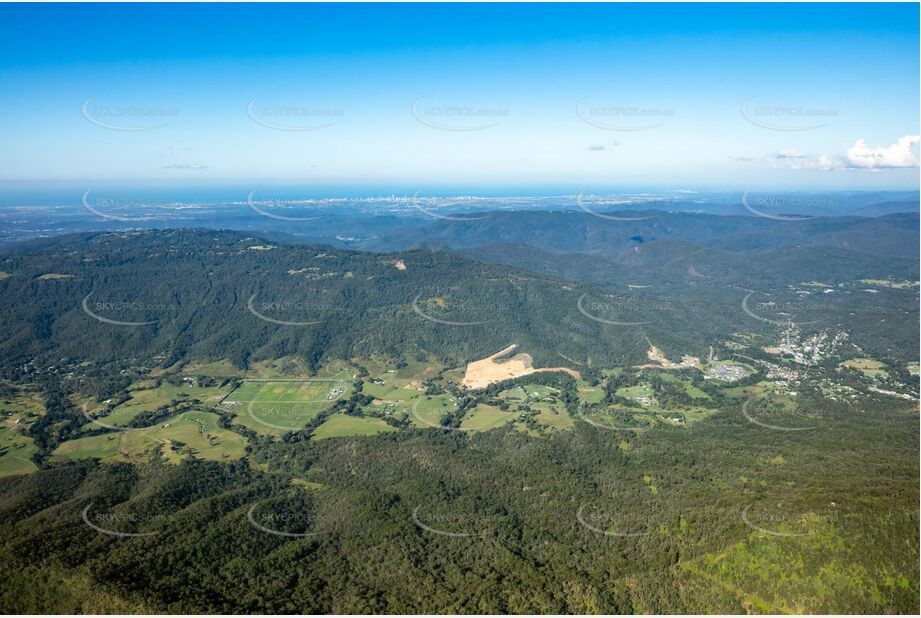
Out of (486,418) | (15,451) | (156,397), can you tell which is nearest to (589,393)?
(486,418)

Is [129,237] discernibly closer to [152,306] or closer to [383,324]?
[152,306]

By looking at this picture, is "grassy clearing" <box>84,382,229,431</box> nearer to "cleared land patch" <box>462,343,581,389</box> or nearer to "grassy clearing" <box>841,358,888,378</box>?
"cleared land patch" <box>462,343,581,389</box>

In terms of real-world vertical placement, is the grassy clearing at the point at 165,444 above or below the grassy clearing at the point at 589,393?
above

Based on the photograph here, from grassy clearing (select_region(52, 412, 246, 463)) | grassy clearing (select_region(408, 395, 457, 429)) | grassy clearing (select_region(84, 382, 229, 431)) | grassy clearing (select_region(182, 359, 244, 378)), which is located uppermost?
grassy clearing (select_region(182, 359, 244, 378))

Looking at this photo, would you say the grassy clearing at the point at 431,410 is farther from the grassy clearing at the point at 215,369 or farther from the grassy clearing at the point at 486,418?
the grassy clearing at the point at 215,369

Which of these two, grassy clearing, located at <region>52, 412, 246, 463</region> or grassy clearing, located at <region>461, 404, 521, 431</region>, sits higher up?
grassy clearing, located at <region>52, 412, 246, 463</region>

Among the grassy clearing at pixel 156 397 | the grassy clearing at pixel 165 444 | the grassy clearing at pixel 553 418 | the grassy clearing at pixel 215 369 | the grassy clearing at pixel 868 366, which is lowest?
the grassy clearing at pixel 553 418

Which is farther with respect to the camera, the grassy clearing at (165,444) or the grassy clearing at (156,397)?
the grassy clearing at (156,397)

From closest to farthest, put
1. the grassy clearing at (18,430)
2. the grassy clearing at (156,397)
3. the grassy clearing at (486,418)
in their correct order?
the grassy clearing at (18,430) → the grassy clearing at (486,418) → the grassy clearing at (156,397)

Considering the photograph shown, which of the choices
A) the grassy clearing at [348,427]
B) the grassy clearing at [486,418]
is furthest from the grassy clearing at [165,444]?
the grassy clearing at [486,418]

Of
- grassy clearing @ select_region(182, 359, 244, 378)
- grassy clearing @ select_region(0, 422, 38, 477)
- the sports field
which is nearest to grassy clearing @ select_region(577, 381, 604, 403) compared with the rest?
the sports field

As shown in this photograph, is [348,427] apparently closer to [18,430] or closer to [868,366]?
[18,430]

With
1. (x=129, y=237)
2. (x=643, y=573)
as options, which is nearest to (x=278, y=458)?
(x=643, y=573)
